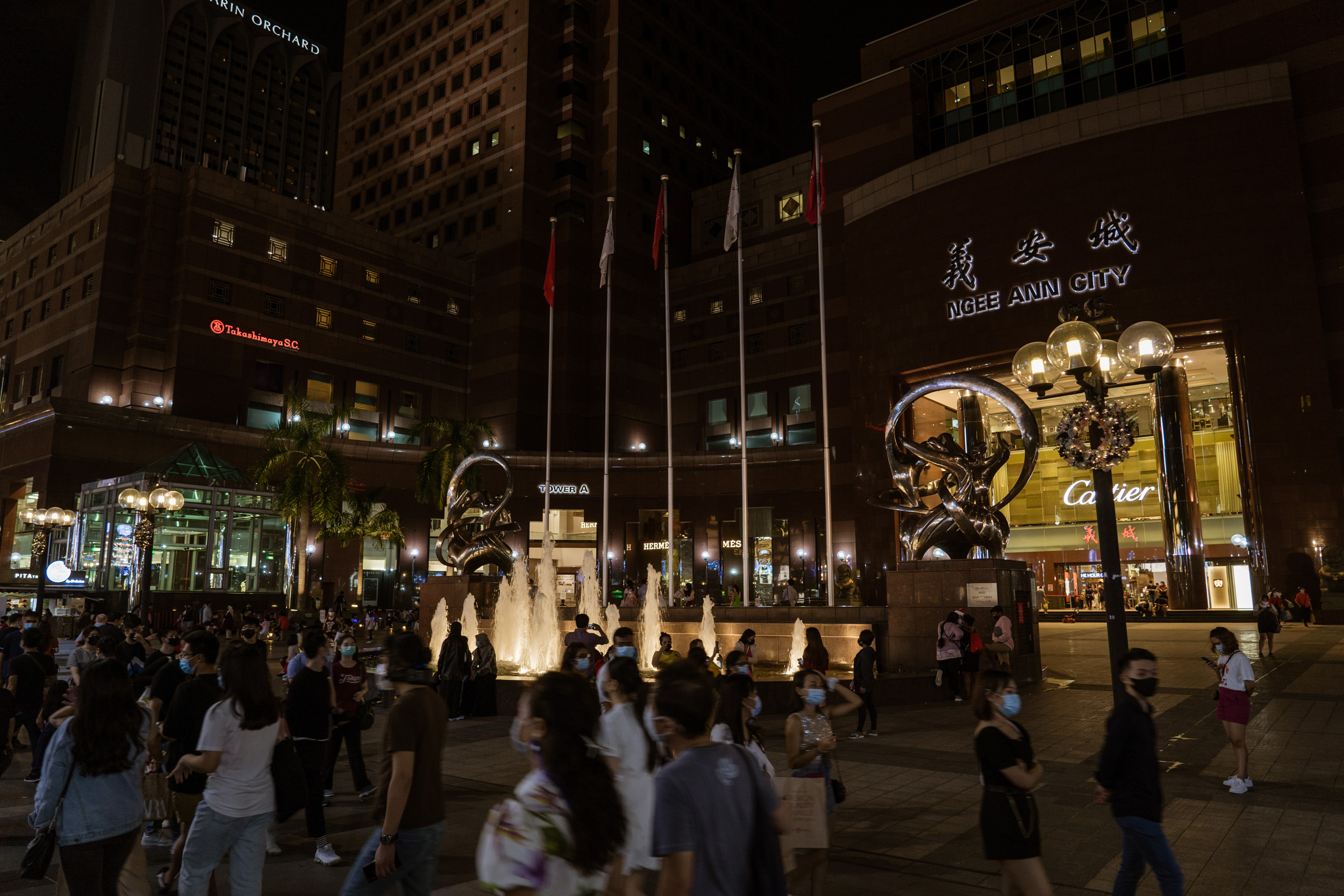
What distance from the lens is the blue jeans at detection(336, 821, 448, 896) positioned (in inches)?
179

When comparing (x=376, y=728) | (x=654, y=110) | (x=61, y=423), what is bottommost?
(x=376, y=728)

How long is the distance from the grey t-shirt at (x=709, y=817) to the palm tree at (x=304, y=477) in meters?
40.1

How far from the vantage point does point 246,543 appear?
127 feet

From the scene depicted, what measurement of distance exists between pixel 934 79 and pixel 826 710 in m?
47.9

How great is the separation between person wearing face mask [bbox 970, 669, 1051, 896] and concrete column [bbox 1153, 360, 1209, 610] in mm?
37989

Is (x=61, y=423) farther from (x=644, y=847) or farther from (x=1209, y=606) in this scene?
(x=1209, y=606)

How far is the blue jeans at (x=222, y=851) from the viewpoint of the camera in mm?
4898

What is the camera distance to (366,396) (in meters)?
57.6

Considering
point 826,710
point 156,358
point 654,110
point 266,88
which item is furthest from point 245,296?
point 266,88

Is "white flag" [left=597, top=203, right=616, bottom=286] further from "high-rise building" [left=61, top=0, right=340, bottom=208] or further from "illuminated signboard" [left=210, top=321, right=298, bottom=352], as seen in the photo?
"high-rise building" [left=61, top=0, right=340, bottom=208]

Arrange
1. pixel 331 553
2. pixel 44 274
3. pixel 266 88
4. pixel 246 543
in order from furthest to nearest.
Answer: pixel 266 88 < pixel 44 274 < pixel 331 553 < pixel 246 543

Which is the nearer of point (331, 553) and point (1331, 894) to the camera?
point (1331, 894)

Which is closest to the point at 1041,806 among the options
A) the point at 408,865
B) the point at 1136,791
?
the point at 1136,791

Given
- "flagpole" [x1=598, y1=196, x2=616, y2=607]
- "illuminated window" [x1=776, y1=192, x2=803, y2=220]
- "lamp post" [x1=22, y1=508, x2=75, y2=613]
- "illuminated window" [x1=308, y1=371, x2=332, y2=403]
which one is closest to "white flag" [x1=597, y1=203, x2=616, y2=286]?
"flagpole" [x1=598, y1=196, x2=616, y2=607]
